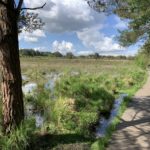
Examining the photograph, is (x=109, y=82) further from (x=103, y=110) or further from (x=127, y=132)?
(x=127, y=132)

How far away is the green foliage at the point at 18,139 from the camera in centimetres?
860

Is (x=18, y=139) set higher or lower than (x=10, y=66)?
lower

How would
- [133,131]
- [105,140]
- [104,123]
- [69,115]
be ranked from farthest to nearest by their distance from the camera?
[104,123] → [69,115] → [133,131] → [105,140]

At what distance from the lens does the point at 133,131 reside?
11359 millimetres

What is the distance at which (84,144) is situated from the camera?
998 centimetres

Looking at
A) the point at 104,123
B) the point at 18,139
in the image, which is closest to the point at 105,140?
the point at 18,139

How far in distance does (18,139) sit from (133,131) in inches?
157

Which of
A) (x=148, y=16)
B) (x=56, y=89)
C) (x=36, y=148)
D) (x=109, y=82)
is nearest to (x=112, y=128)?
(x=36, y=148)

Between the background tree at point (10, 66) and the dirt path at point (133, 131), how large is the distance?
2504 mm

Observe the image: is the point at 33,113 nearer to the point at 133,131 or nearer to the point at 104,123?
the point at 104,123

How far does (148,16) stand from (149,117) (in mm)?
5740

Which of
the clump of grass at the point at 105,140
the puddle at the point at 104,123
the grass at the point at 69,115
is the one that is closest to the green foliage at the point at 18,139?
the grass at the point at 69,115

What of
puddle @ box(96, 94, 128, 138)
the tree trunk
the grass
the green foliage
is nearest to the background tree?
the tree trunk

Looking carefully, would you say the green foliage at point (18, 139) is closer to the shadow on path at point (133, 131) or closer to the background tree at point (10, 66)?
the background tree at point (10, 66)
